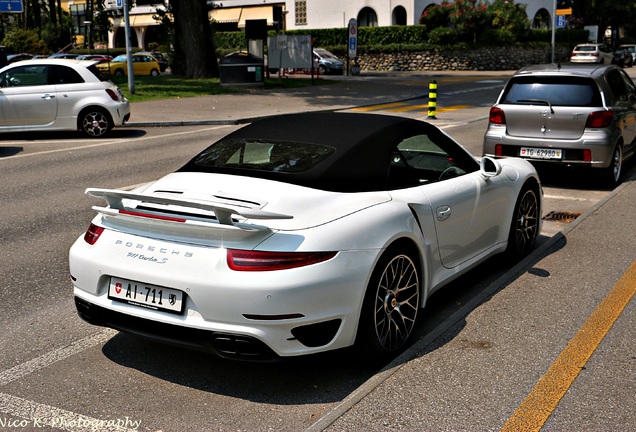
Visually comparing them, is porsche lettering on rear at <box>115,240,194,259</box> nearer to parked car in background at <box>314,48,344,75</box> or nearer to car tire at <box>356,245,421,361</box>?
car tire at <box>356,245,421,361</box>

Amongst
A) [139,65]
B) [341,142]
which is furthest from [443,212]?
[139,65]

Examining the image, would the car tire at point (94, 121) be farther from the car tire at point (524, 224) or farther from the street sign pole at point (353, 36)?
the street sign pole at point (353, 36)

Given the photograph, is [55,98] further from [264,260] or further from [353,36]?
[353,36]

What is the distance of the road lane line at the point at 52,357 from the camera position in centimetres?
443

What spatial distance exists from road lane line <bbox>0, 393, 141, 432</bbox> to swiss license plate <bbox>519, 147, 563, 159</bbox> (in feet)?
24.8

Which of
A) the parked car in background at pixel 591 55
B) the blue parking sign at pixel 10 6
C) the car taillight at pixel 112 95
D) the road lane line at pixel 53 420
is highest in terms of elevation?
the blue parking sign at pixel 10 6

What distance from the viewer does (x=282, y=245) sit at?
392 centimetres

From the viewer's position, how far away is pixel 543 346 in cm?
469

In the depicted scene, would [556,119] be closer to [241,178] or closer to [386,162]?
[386,162]

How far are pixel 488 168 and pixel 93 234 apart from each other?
2918mm

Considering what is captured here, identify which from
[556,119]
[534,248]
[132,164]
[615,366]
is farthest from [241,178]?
[132,164]

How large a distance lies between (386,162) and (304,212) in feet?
2.91

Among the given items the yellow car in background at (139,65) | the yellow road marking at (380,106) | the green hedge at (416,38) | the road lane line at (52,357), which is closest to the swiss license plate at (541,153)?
the road lane line at (52,357)

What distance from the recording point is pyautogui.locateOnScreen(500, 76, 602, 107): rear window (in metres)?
10.0
